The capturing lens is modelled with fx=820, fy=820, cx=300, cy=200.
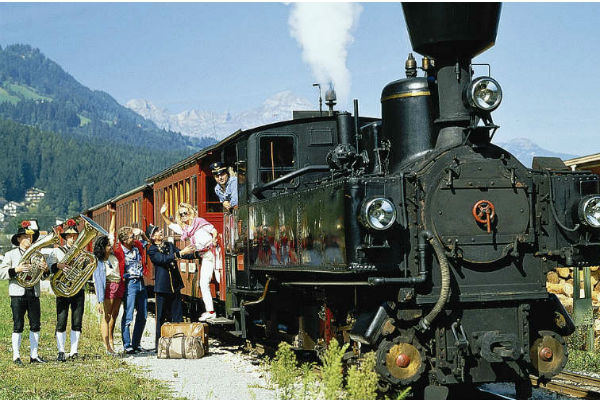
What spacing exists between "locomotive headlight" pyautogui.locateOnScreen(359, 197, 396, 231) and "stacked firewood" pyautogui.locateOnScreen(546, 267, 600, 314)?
6.24m

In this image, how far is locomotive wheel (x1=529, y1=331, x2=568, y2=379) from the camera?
24.0 feet

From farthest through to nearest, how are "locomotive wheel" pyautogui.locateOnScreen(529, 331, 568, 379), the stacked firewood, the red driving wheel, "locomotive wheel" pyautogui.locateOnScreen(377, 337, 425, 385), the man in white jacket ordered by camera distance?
the stacked firewood, the man in white jacket, "locomotive wheel" pyautogui.locateOnScreen(529, 331, 568, 379), the red driving wheel, "locomotive wheel" pyautogui.locateOnScreen(377, 337, 425, 385)

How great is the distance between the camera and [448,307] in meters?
7.13

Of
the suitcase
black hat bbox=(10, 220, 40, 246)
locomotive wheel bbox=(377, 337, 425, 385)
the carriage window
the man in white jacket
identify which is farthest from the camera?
the carriage window

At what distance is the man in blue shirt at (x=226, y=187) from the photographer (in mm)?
11695

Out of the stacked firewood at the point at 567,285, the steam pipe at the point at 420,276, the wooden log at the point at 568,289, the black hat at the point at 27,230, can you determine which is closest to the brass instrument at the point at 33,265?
the black hat at the point at 27,230

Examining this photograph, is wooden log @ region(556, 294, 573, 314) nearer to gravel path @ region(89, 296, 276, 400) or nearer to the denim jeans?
gravel path @ region(89, 296, 276, 400)

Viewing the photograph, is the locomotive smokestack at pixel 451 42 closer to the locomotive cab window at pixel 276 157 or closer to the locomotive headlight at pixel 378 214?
the locomotive headlight at pixel 378 214

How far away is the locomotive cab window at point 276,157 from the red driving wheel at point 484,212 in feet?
11.8

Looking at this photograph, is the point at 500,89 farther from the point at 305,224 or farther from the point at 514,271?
the point at 305,224

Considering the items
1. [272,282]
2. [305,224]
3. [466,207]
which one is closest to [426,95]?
[466,207]

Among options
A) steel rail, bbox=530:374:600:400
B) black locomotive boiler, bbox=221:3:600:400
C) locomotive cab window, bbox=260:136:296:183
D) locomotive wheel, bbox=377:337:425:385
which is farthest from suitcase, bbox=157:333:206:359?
locomotive wheel, bbox=377:337:425:385

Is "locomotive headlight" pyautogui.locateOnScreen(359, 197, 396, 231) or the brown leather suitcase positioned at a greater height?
"locomotive headlight" pyautogui.locateOnScreen(359, 197, 396, 231)

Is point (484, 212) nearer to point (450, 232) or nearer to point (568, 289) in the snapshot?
point (450, 232)
